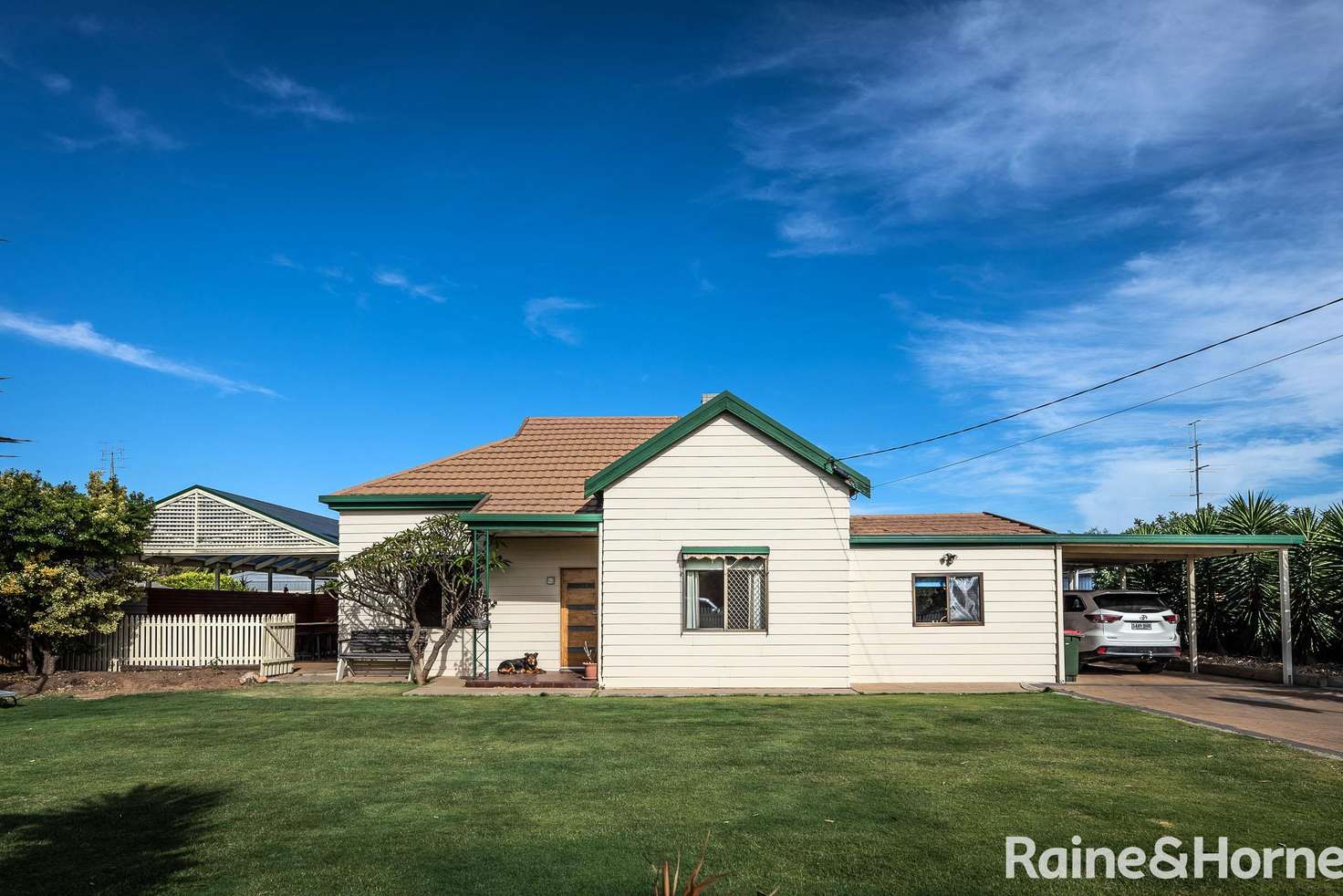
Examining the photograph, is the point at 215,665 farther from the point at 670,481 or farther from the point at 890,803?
the point at 890,803

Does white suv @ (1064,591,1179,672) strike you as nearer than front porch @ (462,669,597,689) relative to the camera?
No

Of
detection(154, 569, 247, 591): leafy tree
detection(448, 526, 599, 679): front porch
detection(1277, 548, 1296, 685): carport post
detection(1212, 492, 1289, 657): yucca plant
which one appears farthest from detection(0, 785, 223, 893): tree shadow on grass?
detection(154, 569, 247, 591): leafy tree

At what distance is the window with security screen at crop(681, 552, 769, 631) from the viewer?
55.6ft

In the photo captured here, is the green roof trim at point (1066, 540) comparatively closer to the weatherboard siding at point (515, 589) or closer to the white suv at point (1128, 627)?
the white suv at point (1128, 627)

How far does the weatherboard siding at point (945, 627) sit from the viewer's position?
1759 centimetres

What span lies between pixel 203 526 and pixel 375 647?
Result: 700cm

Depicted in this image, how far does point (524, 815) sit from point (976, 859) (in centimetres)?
336

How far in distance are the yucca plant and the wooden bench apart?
17901mm

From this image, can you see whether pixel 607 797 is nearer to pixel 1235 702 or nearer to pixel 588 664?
pixel 588 664

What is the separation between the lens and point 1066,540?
17.2 m

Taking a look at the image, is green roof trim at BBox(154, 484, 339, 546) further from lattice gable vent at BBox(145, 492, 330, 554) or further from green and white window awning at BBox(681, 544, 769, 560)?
green and white window awning at BBox(681, 544, 769, 560)

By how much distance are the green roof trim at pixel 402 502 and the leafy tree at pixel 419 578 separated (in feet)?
1.51

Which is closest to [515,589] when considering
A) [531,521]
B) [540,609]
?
[540,609]

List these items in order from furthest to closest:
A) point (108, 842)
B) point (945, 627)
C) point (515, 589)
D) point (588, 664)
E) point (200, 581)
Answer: point (200, 581) → point (515, 589) → point (945, 627) → point (588, 664) → point (108, 842)
